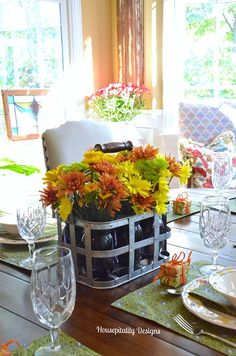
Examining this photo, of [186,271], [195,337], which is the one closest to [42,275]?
[195,337]

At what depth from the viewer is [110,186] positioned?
0.96 metres

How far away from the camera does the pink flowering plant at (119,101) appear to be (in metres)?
3.95

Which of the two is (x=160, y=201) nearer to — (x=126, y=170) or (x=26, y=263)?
(x=126, y=170)

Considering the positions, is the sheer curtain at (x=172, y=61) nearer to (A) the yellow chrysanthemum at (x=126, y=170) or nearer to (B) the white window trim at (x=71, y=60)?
(B) the white window trim at (x=71, y=60)

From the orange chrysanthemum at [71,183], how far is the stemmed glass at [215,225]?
12.7 inches

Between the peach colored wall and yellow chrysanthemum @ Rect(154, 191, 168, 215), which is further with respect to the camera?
the peach colored wall

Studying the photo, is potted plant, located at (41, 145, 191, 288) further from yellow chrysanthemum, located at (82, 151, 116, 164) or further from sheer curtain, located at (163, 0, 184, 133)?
sheer curtain, located at (163, 0, 184, 133)

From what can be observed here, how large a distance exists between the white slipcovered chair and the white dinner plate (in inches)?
45.9

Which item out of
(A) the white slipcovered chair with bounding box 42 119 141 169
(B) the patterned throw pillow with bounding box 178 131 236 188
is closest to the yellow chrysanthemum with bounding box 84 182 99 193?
(A) the white slipcovered chair with bounding box 42 119 141 169

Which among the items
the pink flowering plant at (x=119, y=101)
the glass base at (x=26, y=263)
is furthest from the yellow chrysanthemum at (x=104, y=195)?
the pink flowering plant at (x=119, y=101)

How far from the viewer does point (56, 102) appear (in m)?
4.20

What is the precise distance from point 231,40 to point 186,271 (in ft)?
11.4

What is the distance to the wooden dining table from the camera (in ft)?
2.56

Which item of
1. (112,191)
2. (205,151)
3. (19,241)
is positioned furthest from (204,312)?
(205,151)
